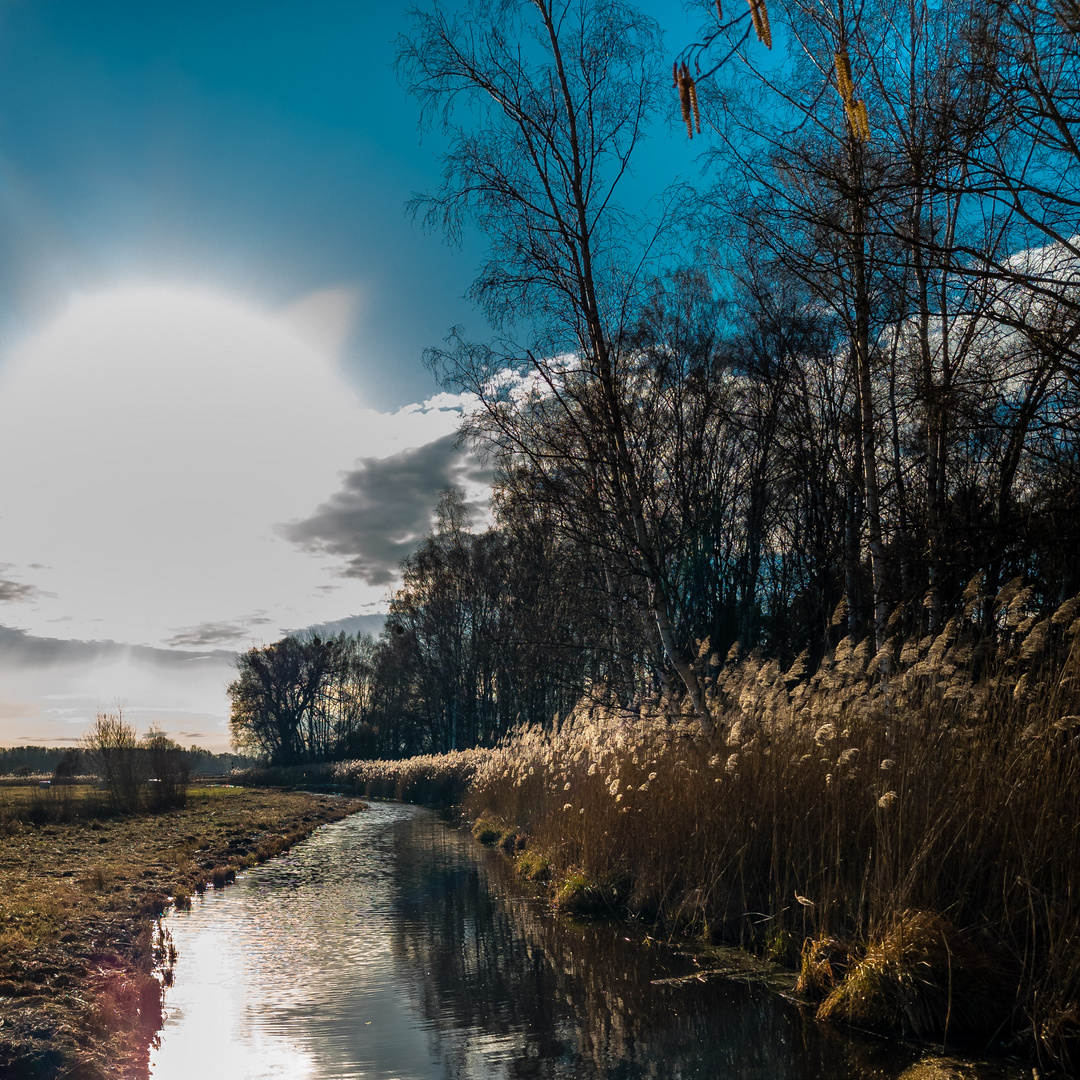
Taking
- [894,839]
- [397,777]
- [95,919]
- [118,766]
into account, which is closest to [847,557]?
[894,839]

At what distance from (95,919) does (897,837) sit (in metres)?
6.89

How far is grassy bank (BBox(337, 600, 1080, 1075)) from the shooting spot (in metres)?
4.09

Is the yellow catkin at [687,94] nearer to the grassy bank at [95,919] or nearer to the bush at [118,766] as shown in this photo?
the grassy bank at [95,919]

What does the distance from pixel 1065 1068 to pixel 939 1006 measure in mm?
590

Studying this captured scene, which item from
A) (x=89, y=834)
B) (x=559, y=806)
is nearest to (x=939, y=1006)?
(x=559, y=806)

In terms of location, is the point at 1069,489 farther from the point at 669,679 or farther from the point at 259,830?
the point at 259,830

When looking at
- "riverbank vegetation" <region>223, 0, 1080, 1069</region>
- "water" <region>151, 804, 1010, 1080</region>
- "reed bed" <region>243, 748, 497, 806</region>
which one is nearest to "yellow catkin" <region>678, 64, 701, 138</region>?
"riverbank vegetation" <region>223, 0, 1080, 1069</region>

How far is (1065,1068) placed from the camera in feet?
11.9

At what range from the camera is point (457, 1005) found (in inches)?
209

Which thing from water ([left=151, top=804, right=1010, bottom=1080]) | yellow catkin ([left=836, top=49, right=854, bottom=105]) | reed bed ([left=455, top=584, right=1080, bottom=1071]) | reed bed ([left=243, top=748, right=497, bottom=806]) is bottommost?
reed bed ([left=243, top=748, right=497, bottom=806])

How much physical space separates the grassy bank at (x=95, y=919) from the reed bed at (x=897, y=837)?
3.79 meters

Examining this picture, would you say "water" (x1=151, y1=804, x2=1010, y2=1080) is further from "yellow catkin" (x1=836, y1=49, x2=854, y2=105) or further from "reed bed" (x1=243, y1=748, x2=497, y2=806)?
"reed bed" (x1=243, y1=748, x2=497, y2=806)

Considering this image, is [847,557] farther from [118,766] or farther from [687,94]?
[118,766]

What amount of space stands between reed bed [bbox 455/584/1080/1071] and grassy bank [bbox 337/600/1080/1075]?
0.04 ft
